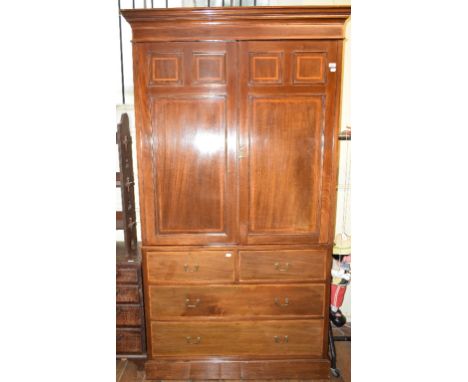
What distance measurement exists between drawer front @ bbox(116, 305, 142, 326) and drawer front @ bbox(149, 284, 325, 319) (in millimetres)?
122

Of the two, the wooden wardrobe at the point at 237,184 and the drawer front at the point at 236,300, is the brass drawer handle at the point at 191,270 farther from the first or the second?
the drawer front at the point at 236,300

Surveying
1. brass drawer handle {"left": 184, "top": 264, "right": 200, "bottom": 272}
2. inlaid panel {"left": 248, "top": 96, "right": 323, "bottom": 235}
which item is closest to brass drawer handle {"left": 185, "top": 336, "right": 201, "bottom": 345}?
brass drawer handle {"left": 184, "top": 264, "right": 200, "bottom": 272}

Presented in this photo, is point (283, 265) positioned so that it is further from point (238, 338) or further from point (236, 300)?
point (238, 338)

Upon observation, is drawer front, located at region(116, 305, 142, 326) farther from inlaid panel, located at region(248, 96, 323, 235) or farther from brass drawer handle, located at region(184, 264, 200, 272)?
inlaid panel, located at region(248, 96, 323, 235)

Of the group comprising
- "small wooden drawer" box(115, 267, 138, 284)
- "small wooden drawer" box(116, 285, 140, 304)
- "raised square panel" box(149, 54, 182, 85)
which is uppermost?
"raised square panel" box(149, 54, 182, 85)

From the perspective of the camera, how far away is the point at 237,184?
1.86 m

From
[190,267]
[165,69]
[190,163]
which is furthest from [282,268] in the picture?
[165,69]

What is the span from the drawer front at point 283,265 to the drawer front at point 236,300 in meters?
0.06

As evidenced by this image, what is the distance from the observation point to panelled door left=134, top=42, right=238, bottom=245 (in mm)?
1754

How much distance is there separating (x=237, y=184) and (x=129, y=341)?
131 cm
